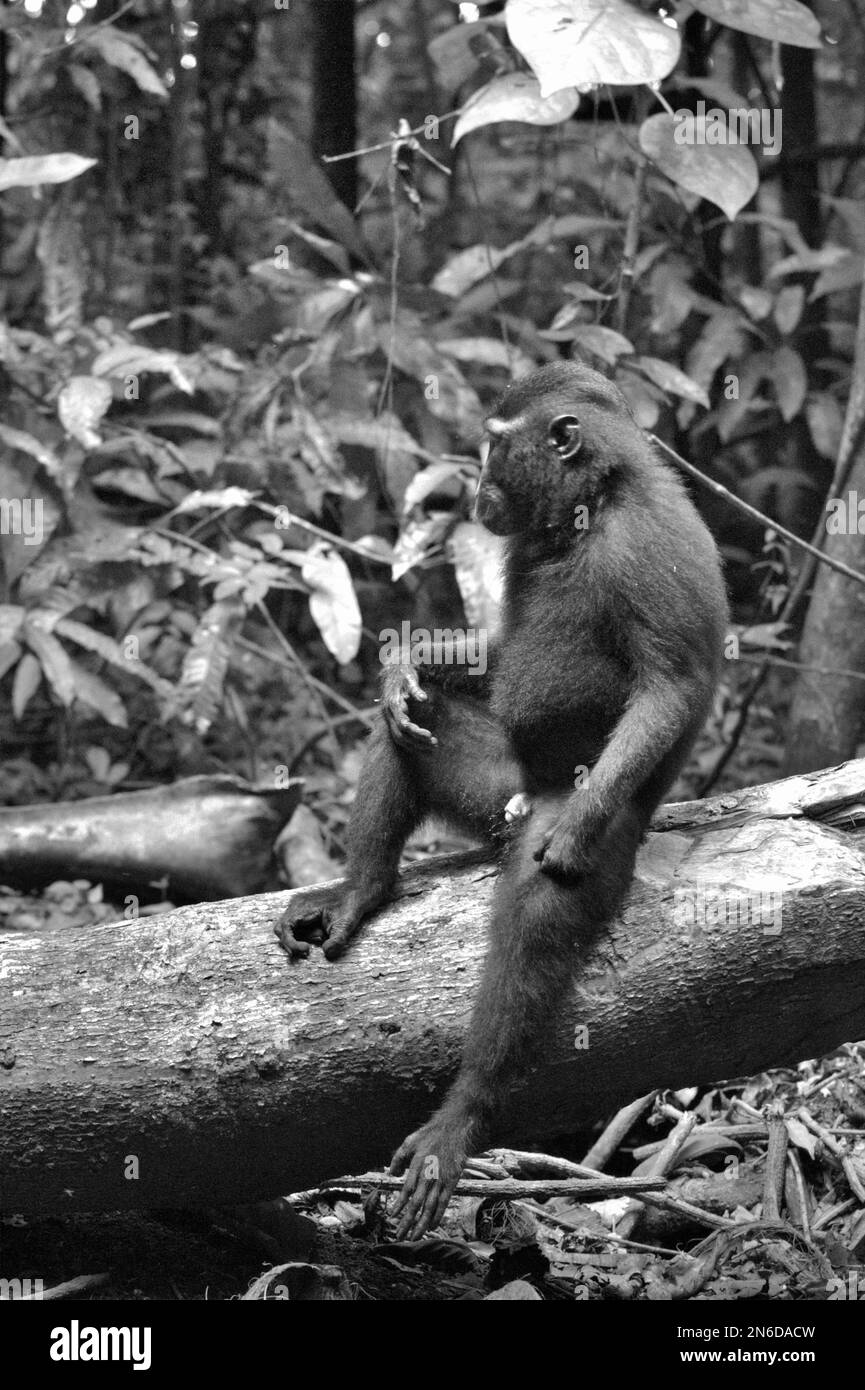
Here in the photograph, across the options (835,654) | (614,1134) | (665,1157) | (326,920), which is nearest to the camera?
(326,920)

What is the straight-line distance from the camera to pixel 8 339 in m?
7.85

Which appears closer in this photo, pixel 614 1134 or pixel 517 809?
pixel 517 809

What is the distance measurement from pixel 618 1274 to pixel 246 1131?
1.48m

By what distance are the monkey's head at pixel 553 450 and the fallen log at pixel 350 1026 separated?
1.36m

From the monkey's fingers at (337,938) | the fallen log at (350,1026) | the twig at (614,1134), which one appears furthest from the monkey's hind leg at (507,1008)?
the twig at (614,1134)

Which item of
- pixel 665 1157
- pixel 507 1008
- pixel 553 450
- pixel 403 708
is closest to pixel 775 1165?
pixel 665 1157

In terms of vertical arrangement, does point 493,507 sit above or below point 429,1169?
above

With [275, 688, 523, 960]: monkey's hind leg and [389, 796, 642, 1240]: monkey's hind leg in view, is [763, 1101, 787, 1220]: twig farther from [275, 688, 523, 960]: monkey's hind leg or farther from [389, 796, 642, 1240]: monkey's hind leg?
[275, 688, 523, 960]: monkey's hind leg

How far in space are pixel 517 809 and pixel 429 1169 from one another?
1.29 m

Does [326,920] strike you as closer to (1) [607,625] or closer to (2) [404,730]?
(2) [404,730]

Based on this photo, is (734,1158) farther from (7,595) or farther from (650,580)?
(7,595)

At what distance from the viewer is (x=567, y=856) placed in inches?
166

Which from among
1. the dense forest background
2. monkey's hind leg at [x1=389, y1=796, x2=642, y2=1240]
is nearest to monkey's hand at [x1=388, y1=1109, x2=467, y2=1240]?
monkey's hind leg at [x1=389, y1=796, x2=642, y2=1240]

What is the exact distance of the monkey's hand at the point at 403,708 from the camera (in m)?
4.72
